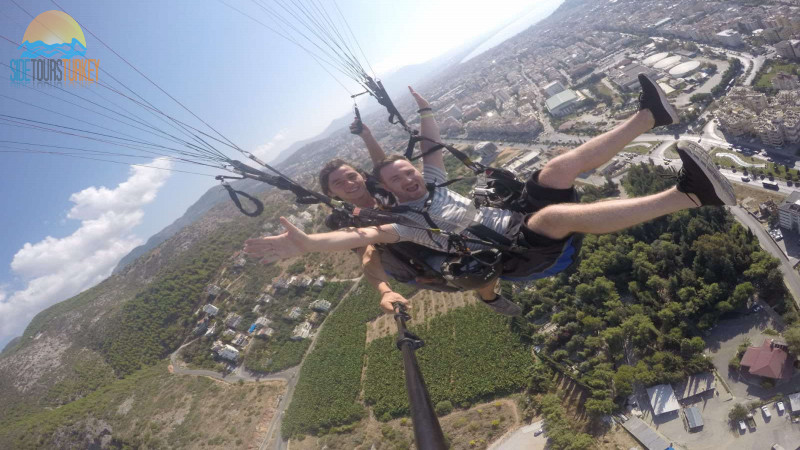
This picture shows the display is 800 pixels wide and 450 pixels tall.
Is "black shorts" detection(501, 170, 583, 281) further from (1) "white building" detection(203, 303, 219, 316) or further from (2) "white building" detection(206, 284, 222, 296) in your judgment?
(2) "white building" detection(206, 284, 222, 296)

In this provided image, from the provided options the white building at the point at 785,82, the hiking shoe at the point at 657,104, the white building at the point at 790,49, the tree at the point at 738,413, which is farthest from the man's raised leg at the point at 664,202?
the white building at the point at 790,49

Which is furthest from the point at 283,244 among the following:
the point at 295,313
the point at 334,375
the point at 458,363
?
the point at 295,313

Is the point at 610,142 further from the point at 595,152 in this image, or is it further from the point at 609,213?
the point at 609,213

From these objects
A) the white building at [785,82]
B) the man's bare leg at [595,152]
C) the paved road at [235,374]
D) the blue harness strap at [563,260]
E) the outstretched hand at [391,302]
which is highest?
the man's bare leg at [595,152]

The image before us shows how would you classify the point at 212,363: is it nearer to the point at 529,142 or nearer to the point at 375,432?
the point at 375,432

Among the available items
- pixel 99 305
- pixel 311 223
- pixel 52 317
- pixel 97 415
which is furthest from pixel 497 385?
pixel 52 317

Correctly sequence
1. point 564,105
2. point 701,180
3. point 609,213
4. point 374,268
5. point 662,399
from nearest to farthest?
point 701,180 < point 609,213 < point 374,268 < point 662,399 < point 564,105

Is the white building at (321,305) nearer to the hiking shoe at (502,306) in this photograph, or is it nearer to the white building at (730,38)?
the hiking shoe at (502,306)

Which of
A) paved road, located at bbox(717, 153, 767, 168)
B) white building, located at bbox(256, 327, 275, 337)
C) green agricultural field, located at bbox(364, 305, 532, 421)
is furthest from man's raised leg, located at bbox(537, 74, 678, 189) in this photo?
paved road, located at bbox(717, 153, 767, 168)
